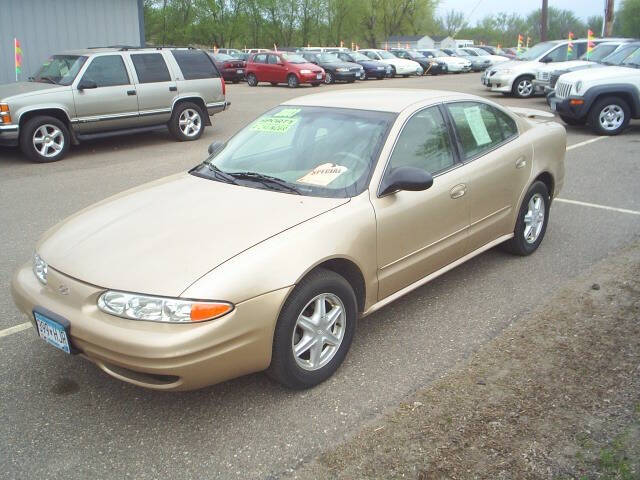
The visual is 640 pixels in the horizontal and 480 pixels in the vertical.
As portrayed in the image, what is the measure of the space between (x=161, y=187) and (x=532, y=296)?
9.41ft

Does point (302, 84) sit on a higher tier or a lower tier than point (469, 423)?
higher

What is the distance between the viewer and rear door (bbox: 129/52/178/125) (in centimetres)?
1092

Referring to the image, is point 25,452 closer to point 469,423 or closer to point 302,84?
point 469,423

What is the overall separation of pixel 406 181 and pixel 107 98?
8331 millimetres

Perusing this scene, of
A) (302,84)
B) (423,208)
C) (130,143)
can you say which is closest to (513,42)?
(302,84)

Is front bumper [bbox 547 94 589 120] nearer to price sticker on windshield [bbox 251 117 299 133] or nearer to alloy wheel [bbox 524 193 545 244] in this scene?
alloy wheel [bbox 524 193 545 244]

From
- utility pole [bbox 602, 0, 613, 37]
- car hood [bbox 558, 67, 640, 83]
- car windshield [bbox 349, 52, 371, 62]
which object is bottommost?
car hood [bbox 558, 67, 640, 83]

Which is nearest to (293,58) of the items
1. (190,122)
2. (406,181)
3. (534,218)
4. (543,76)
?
(543,76)

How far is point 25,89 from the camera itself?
9.91 m

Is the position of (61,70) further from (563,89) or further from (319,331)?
(563,89)

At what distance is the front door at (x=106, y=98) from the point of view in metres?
10.2

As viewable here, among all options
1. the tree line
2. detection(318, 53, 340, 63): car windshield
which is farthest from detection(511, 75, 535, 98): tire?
Result: the tree line

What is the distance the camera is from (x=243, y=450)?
9.39 ft

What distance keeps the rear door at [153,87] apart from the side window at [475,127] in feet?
25.4
